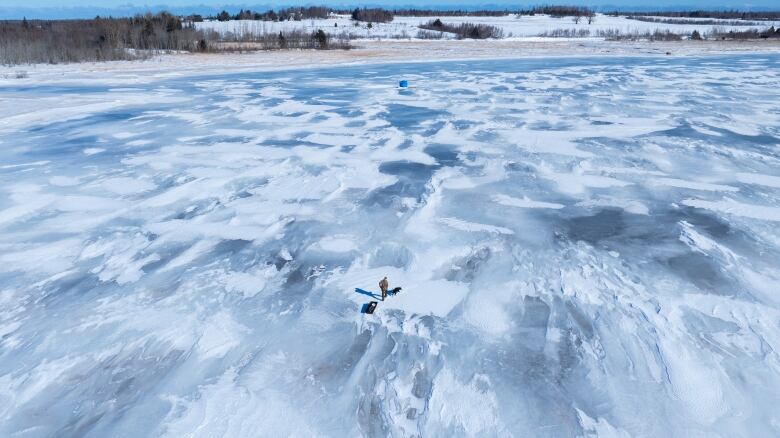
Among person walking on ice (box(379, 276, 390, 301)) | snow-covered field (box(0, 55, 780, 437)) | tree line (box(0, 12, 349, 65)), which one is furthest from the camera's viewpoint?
tree line (box(0, 12, 349, 65))

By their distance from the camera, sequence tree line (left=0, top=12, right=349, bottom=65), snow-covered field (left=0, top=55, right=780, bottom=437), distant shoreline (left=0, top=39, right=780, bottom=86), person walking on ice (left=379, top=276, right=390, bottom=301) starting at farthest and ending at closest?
tree line (left=0, top=12, right=349, bottom=65) → distant shoreline (left=0, top=39, right=780, bottom=86) → person walking on ice (left=379, top=276, right=390, bottom=301) → snow-covered field (left=0, top=55, right=780, bottom=437)

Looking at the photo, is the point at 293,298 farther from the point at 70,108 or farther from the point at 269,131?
the point at 70,108

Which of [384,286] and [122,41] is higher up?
[122,41]

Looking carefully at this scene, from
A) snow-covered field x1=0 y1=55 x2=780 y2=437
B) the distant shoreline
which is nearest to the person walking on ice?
snow-covered field x1=0 y1=55 x2=780 y2=437

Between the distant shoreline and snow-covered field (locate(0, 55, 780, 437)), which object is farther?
the distant shoreline

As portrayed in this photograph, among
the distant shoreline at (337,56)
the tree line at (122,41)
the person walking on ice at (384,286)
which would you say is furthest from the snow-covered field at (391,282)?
the tree line at (122,41)

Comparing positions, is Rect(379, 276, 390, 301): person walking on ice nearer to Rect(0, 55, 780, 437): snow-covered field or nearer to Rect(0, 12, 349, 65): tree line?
Rect(0, 55, 780, 437): snow-covered field

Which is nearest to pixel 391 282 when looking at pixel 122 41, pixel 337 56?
pixel 337 56

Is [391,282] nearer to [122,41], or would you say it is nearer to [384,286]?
[384,286]
